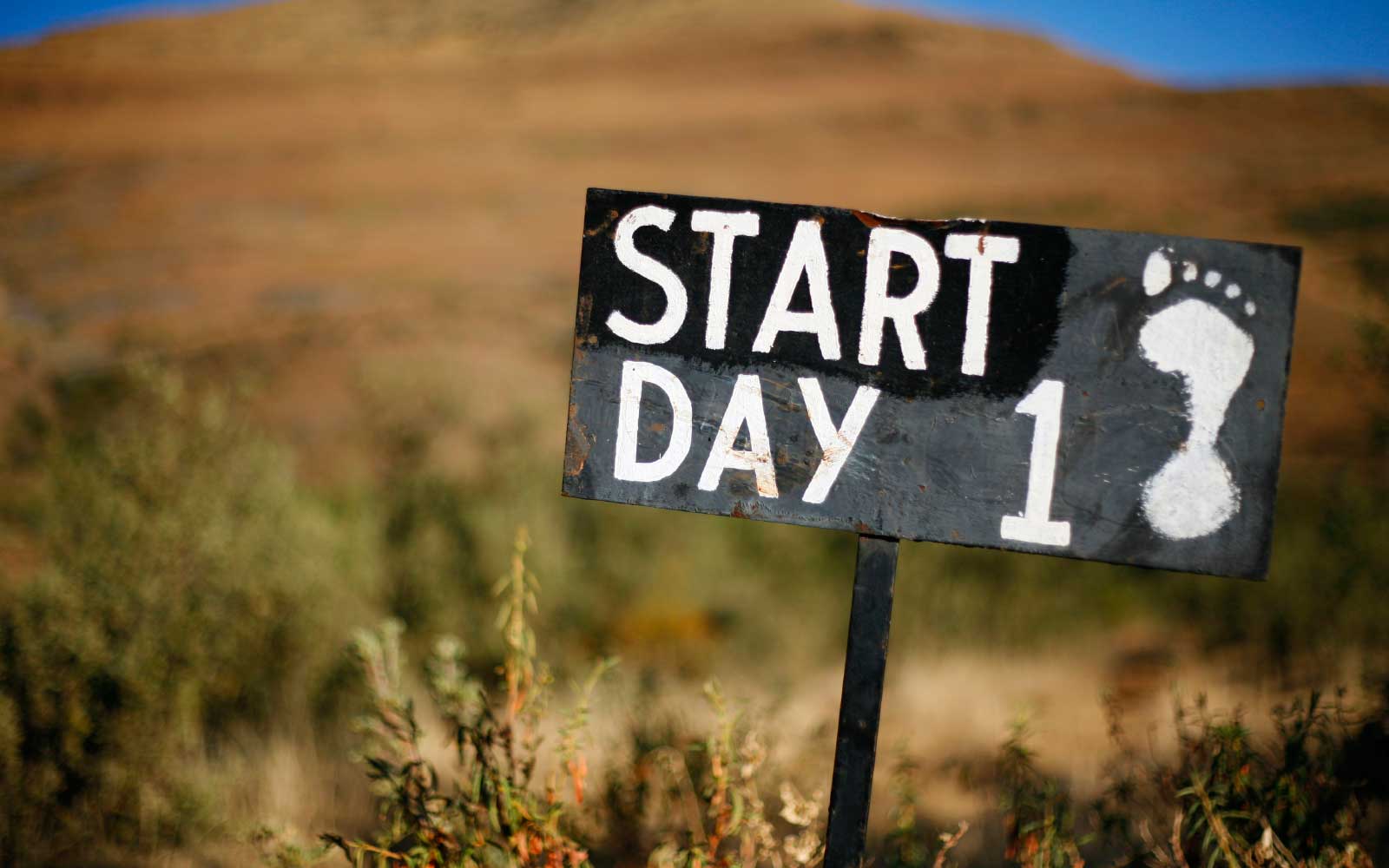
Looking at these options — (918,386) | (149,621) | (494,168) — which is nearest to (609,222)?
(918,386)

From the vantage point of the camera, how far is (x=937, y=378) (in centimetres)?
171

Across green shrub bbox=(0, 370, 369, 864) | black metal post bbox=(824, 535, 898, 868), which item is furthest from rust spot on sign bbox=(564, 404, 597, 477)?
green shrub bbox=(0, 370, 369, 864)

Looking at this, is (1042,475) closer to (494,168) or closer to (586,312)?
(586,312)

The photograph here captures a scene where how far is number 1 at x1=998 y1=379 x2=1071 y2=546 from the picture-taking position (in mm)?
1678

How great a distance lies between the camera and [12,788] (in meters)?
3.96

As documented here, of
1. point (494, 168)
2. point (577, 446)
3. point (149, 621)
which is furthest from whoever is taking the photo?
point (494, 168)

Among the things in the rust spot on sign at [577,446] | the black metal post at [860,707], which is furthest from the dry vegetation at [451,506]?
the rust spot on sign at [577,446]

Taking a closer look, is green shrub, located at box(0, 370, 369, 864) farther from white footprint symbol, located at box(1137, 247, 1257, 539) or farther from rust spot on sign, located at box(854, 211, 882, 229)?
white footprint symbol, located at box(1137, 247, 1257, 539)

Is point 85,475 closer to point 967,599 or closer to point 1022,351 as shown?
point 1022,351

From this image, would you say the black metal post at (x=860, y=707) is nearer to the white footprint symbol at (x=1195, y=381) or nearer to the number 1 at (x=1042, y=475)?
the number 1 at (x=1042, y=475)

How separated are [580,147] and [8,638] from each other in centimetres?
4845

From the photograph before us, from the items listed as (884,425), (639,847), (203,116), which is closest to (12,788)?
(639,847)

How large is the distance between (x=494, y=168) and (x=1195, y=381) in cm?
4864

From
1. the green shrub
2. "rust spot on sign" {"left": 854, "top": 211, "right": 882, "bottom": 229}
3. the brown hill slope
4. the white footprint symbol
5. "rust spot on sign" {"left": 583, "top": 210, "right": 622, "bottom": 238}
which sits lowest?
the green shrub
